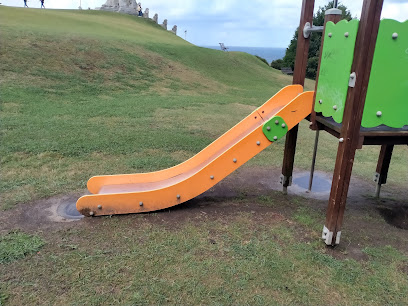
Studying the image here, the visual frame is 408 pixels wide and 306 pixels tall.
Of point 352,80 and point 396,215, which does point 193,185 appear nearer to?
point 352,80

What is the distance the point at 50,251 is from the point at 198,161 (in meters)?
2.08

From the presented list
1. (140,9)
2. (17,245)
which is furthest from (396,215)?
(140,9)

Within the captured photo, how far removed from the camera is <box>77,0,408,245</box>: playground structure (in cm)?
289

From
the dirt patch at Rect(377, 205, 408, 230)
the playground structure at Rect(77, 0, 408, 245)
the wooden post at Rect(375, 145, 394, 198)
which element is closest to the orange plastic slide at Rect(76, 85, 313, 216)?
the playground structure at Rect(77, 0, 408, 245)

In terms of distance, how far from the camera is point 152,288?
2.66 meters

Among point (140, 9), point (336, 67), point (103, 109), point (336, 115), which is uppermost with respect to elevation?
point (140, 9)

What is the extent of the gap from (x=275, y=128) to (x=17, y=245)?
9.41ft

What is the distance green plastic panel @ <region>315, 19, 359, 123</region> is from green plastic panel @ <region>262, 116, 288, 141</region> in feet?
1.34

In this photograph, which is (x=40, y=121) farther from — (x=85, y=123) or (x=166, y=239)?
(x=166, y=239)

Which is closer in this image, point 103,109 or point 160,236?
point 160,236

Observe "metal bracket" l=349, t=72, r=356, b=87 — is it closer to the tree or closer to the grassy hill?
the grassy hill

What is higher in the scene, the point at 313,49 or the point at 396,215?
the point at 313,49

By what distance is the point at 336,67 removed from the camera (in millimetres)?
3238

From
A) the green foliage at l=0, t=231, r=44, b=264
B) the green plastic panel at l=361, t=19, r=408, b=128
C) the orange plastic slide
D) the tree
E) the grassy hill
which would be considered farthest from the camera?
the tree
